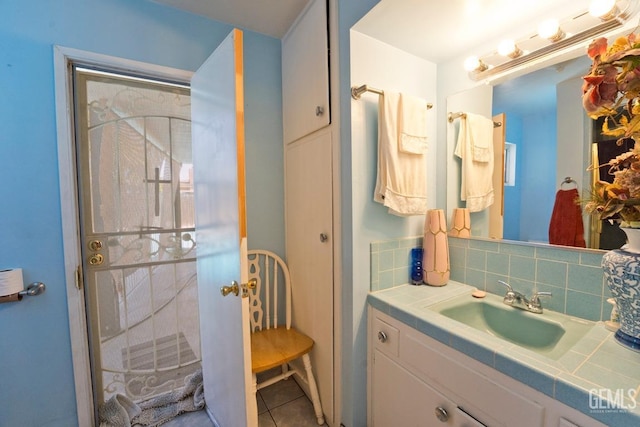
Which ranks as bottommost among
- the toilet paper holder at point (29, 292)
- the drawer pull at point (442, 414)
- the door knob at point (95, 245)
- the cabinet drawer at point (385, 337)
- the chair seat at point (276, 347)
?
the chair seat at point (276, 347)

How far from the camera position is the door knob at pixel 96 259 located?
1.43 metres

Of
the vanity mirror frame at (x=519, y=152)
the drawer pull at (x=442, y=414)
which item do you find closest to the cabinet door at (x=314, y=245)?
the drawer pull at (x=442, y=414)

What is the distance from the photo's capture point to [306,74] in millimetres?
1486

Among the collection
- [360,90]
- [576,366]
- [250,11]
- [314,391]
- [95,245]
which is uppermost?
[250,11]

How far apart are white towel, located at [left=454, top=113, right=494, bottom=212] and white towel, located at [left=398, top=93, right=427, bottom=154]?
0.26 m

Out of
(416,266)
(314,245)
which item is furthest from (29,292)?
(416,266)

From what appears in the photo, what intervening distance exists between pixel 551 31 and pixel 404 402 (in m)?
1.60

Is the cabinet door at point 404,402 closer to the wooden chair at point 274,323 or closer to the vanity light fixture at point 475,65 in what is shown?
the wooden chair at point 274,323

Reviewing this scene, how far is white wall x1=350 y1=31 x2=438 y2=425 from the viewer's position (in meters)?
1.22

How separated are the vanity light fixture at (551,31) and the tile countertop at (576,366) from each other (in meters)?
1.09

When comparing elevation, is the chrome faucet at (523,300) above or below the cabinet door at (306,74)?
below

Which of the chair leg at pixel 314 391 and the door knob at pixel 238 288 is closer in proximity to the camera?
the door knob at pixel 238 288

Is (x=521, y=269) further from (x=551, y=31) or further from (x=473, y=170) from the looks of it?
(x=551, y=31)

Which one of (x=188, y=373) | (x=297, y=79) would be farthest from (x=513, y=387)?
(x=188, y=373)
